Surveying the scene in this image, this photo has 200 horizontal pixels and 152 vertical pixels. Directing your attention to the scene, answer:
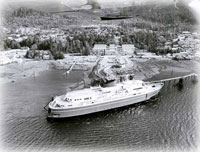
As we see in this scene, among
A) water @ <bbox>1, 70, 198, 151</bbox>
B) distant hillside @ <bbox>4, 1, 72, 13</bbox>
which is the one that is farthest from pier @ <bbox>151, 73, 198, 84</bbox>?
distant hillside @ <bbox>4, 1, 72, 13</bbox>

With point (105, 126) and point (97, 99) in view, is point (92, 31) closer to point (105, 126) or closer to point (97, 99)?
point (97, 99)

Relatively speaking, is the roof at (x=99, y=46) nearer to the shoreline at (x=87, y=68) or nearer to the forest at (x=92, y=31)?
the forest at (x=92, y=31)

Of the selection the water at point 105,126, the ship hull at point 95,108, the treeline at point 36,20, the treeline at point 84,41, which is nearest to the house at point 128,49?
the treeline at point 84,41

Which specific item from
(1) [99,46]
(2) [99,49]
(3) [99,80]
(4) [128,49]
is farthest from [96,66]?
(1) [99,46]

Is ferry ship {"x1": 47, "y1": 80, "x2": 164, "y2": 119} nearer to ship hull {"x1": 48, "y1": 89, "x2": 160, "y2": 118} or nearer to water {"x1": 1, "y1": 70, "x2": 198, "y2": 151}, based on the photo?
ship hull {"x1": 48, "y1": 89, "x2": 160, "y2": 118}

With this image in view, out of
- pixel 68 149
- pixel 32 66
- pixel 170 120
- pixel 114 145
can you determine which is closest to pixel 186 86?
pixel 170 120

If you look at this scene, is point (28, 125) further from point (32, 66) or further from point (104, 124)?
point (32, 66)
